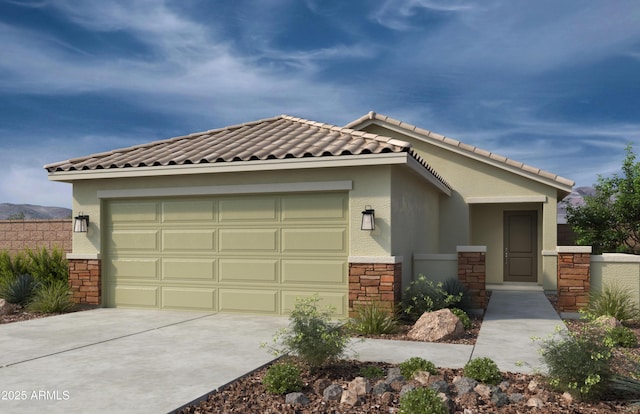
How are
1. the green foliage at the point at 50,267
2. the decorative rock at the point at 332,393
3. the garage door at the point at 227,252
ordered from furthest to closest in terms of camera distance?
the green foliage at the point at 50,267 → the garage door at the point at 227,252 → the decorative rock at the point at 332,393

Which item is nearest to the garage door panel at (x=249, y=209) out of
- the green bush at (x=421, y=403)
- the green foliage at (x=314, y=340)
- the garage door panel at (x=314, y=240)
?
the garage door panel at (x=314, y=240)

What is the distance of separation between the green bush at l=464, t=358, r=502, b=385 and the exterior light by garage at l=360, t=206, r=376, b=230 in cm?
407

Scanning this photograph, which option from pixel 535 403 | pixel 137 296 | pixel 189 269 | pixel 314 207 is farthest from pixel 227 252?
pixel 535 403

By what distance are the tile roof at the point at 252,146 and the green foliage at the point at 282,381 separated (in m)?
4.94

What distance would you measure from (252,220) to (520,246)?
9835 mm

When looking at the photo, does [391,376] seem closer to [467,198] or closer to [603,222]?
[467,198]

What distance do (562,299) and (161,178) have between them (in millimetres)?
8421

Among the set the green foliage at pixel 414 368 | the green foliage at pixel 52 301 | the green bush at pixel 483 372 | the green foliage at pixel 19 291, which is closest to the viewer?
the green bush at pixel 483 372

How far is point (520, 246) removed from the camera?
57.4 ft

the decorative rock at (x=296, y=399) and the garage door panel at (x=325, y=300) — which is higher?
the garage door panel at (x=325, y=300)

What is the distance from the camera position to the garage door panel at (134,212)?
12055 millimetres

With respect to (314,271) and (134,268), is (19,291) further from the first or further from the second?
(314,271)

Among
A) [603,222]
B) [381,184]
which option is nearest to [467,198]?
[603,222]

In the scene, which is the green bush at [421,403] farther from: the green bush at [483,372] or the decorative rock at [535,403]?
the green bush at [483,372]
